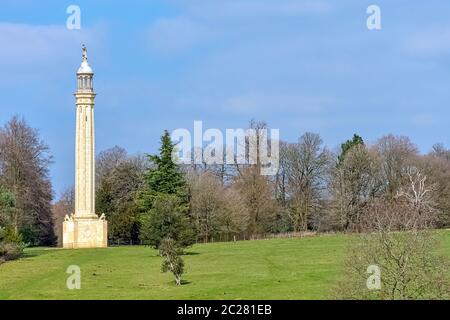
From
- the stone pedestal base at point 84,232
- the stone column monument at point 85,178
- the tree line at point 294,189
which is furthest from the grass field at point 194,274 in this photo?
the tree line at point 294,189

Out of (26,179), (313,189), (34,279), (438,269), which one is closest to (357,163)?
(313,189)

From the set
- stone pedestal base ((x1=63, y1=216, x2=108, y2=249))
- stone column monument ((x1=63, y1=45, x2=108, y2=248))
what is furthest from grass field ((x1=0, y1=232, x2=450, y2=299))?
stone column monument ((x1=63, y1=45, x2=108, y2=248))

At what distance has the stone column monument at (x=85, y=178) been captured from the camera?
220ft

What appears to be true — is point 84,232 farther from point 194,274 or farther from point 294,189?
point 194,274

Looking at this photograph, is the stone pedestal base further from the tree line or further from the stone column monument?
the tree line

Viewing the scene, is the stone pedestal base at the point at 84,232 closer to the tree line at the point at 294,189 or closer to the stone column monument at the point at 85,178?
the stone column monument at the point at 85,178

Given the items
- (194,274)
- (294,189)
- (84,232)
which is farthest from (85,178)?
(194,274)

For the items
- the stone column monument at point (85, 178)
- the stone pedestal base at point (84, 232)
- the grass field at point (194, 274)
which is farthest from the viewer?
the stone column monument at point (85, 178)

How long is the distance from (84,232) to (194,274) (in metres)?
28.4

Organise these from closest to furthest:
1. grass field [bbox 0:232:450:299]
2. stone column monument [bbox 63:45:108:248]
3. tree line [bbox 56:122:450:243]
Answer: grass field [bbox 0:232:450:299], stone column monument [bbox 63:45:108:248], tree line [bbox 56:122:450:243]

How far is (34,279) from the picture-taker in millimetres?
38812

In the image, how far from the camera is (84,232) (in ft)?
220

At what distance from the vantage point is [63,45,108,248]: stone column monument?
66.9 meters

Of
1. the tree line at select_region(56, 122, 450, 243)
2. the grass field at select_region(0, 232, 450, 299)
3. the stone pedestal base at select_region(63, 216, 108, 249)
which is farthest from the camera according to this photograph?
the tree line at select_region(56, 122, 450, 243)
